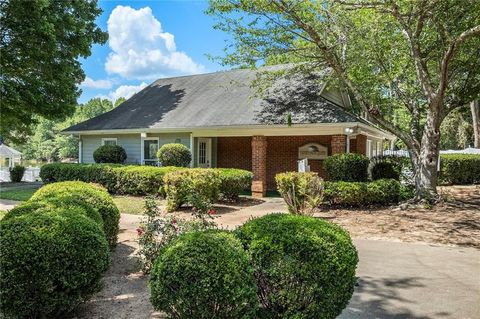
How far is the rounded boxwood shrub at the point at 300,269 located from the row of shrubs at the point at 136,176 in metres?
8.67

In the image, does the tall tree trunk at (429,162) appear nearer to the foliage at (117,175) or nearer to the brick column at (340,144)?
the brick column at (340,144)

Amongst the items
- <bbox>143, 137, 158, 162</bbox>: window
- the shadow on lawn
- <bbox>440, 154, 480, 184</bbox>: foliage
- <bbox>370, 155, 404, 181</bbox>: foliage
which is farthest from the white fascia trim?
the shadow on lawn

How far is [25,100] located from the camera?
15672 mm

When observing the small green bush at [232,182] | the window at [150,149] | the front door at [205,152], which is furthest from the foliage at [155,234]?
the window at [150,149]

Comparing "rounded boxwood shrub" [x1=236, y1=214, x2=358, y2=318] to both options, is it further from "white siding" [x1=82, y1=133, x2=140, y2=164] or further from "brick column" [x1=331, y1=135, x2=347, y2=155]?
"white siding" [x1=82, y1=133, x2=140, y2=164]

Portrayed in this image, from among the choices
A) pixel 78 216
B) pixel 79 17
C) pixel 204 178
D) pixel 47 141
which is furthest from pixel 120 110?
pixel 47 141

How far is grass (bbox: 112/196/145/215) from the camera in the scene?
12051 millimetres

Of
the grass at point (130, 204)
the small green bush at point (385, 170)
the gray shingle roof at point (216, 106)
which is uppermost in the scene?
the gray shingle roof at point (216, 106)

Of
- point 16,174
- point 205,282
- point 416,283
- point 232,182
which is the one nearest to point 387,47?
point 232,182

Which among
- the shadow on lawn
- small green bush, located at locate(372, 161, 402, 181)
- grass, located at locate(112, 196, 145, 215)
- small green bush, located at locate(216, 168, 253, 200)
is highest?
small green bush, located at locate(372, 161, 402, 181)

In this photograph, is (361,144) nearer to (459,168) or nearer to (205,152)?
(459,168)

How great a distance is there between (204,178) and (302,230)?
8.59 meters

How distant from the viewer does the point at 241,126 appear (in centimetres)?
1616

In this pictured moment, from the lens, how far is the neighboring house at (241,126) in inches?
616
